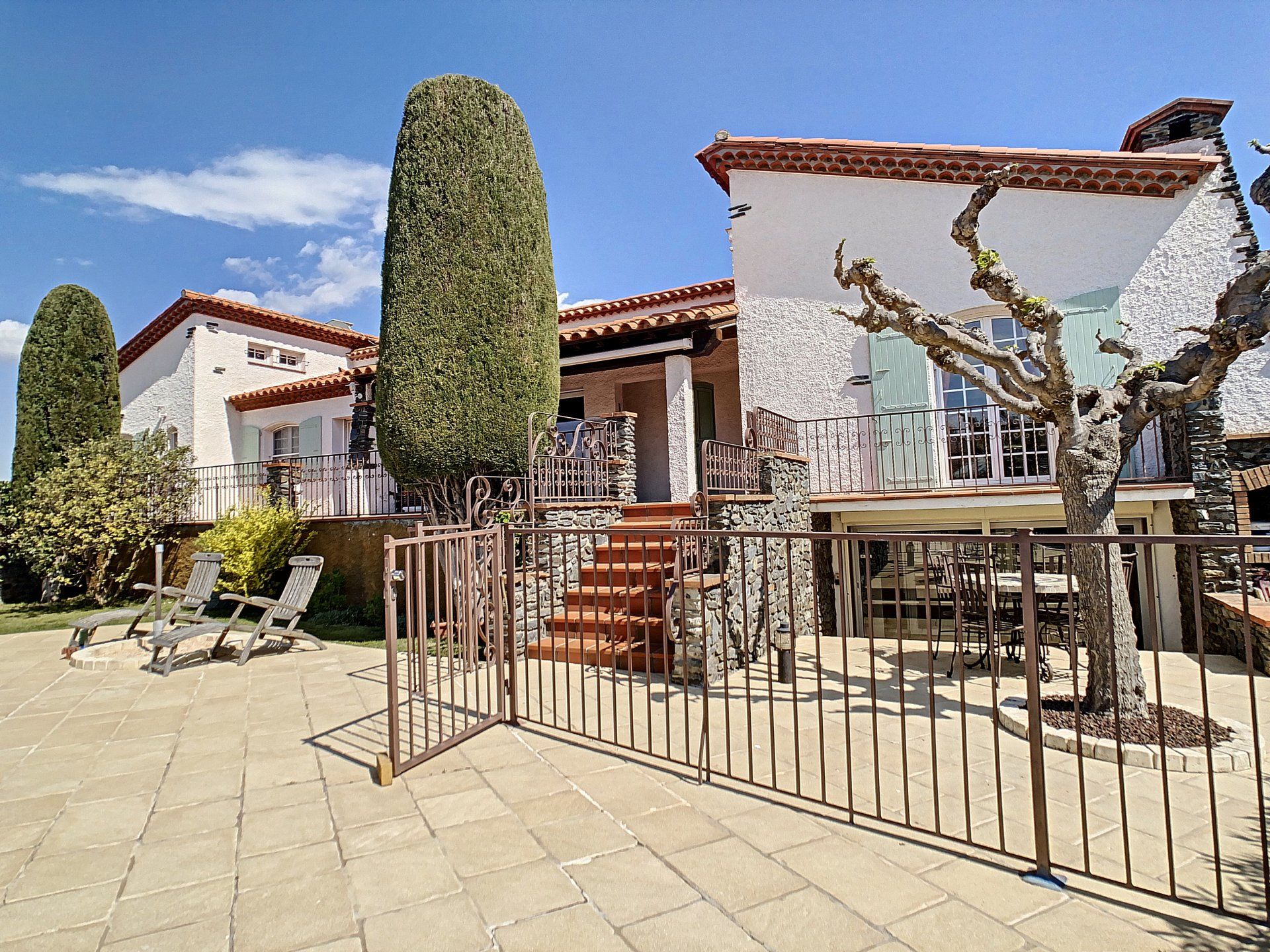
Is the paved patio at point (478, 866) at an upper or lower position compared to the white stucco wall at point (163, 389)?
lower

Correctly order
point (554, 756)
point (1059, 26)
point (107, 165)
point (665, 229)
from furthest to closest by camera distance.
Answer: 1. point (665, 229)
2. point (107, 165)
3. point (1059, 26)
4. point (554, 756)

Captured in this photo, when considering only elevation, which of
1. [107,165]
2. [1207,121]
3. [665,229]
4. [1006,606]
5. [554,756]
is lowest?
[554,756]

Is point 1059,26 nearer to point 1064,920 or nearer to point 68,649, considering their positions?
point 1064,920

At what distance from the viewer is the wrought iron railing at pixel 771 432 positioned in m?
8.01

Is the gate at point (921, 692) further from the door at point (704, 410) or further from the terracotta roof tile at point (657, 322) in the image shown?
the door at point (704, 410)

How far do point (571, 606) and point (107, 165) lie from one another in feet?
42.9

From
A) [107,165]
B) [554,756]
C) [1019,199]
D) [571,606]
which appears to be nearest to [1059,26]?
[1019,199]

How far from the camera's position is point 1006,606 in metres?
6.50

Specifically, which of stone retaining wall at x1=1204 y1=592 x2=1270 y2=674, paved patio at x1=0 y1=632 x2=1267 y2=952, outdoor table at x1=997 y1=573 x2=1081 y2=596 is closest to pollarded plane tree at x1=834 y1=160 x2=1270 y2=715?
outdoor table at x1=997 y1=573 x2=1081 y2=596

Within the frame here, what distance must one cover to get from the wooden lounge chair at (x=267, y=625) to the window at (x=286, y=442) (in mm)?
8755

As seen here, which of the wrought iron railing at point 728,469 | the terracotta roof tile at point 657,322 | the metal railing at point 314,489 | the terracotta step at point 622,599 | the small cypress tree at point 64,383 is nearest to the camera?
the wrought iron railing at point 728,469

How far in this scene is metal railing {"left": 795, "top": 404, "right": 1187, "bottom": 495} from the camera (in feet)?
28.6

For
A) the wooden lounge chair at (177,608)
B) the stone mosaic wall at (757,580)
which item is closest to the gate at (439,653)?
the stone mosaic wall at (757,580)

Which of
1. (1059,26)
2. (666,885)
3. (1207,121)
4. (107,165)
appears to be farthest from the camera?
(107,165)
